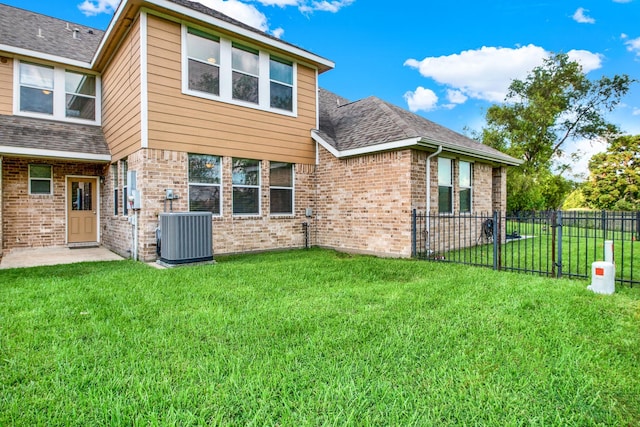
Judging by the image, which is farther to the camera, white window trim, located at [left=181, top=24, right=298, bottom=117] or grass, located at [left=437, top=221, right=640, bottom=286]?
white window trim, located at [left=181, top=24, right=298, bottom=117]

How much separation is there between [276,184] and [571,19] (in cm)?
1877

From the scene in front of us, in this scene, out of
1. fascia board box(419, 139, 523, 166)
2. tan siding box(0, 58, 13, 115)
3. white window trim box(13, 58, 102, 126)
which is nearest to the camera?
fascia board box(419, 139, 523, 166)

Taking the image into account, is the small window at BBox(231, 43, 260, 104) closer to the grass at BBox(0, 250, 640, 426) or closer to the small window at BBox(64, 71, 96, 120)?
the small window at BBox(64, 71, 96, 120)

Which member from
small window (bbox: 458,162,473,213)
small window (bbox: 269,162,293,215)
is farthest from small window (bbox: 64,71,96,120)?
small window (bbox: 458,162,473,213)

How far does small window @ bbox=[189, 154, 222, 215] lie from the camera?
7.94 meters

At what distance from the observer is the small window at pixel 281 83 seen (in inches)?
365

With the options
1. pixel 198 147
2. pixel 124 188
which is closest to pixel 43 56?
pixel 124 188

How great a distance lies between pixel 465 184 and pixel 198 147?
24.4ft

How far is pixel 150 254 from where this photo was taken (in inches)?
291

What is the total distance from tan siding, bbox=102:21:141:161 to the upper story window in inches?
24.0

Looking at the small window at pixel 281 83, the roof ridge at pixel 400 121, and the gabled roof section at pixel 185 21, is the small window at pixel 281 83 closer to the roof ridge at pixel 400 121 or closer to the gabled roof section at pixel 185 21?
the gabled roof section at pixel 185 21

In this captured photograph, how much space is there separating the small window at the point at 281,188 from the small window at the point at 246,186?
17.3 inches

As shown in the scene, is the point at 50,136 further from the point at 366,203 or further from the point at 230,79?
the point at 366,203

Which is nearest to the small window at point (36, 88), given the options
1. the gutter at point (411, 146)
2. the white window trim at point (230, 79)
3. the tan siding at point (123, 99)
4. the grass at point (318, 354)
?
the tan siding at point (123, 99)
